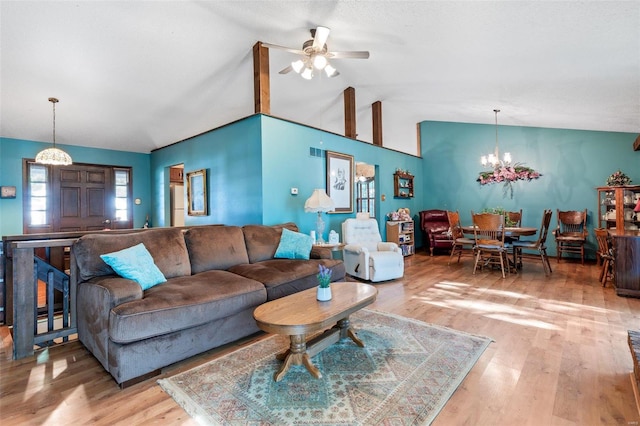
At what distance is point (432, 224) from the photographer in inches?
275

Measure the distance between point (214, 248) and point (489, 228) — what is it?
4.04 m

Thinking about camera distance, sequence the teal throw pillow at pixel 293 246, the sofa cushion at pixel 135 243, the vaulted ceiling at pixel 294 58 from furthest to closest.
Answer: the teal throw pillow at pixel 293 246
the vaulted ceiling at pixel 294 58
the sofa cushion at pixel 135 243

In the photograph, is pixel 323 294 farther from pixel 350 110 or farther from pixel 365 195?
pixel 365 195

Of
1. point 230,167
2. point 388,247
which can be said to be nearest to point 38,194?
point 230,167

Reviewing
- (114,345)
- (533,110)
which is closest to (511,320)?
(114,345)

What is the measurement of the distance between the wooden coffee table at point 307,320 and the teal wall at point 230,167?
6.71ft

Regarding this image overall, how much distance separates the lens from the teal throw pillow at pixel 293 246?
357 centimetres

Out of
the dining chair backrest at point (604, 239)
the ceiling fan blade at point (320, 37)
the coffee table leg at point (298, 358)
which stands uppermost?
the ceiling fan blade at point (320, 37)

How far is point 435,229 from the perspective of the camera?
6.76m

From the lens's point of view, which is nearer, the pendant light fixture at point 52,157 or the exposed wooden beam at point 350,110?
the pendant light fixture at point 52,157

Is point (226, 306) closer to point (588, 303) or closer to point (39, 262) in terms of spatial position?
point (39, 262)

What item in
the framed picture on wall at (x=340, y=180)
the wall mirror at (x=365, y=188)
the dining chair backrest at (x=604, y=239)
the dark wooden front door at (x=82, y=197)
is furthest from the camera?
the wall mirror at (x=365, y=188)

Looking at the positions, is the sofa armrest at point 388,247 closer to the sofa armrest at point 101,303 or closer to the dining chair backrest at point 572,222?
the sofa armrest at point 101,303

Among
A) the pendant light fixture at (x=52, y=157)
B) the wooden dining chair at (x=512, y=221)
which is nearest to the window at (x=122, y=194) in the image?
the pendant light fixture at (x=52, y=157)
